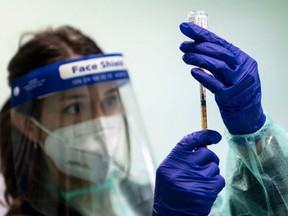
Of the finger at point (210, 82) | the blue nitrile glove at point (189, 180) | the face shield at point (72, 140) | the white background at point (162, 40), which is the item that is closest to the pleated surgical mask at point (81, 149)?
the face shield at point (72, 140)

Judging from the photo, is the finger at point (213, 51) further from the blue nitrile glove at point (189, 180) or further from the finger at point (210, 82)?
the blue nitrile glove at point (189, 180)

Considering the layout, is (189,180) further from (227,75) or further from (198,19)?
(198,19)

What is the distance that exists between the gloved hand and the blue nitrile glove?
83 mm

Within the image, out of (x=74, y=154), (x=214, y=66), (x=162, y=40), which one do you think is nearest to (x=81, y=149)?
(x=74, y=154)

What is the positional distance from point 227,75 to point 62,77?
0.42m

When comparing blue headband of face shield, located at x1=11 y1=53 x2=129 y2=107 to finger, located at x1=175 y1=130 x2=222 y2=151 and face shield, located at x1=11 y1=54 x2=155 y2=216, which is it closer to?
face shield, located at x1=11 y1=54 x2=155 y2=216

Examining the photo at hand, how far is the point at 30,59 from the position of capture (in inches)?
42.8

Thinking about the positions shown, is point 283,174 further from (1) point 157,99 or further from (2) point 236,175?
(1) point 157,99

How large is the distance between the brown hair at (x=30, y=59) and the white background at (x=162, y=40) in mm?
420

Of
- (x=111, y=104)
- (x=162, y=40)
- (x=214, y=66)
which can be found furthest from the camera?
(x=162, y=40)

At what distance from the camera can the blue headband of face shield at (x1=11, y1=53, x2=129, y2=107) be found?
3.18 ft

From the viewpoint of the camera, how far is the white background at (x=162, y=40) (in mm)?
1600

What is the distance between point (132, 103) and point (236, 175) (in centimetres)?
38

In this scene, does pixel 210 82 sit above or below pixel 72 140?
above
